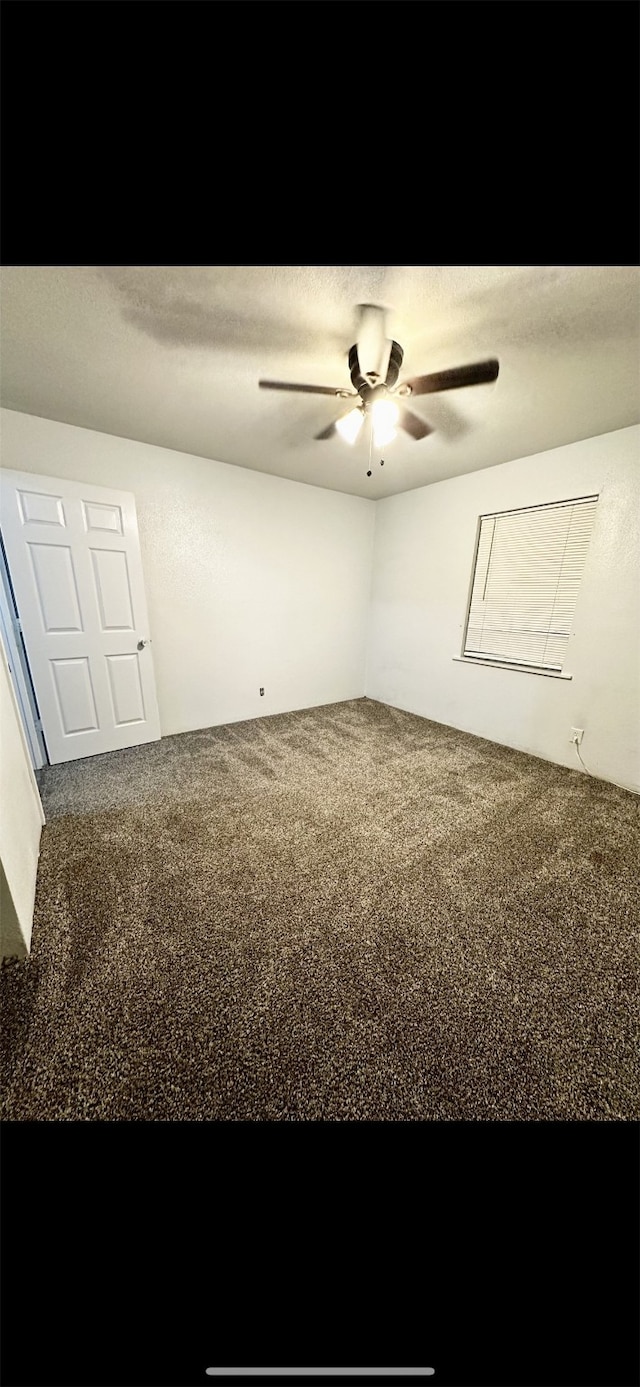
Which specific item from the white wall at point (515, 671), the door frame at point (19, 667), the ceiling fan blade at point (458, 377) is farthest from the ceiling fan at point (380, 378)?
the door frame at point (19, 667)

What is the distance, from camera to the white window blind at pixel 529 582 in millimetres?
2615

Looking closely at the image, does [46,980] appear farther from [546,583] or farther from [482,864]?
[546,583]

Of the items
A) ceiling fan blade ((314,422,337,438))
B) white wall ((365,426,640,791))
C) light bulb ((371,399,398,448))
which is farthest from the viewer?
white wall ((365,426,640,791))

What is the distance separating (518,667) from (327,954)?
2.60 meters

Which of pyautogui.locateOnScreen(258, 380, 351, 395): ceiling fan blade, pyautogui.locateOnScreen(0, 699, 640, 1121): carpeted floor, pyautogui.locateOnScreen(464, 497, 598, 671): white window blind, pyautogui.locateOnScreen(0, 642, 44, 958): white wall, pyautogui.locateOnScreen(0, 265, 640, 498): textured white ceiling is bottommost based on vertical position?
pyautogui.locateOnScreen(0, 699, 640, 1121): carpeted floor

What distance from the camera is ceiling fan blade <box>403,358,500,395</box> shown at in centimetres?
157

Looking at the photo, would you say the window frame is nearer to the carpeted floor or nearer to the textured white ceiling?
the textured white ceiling

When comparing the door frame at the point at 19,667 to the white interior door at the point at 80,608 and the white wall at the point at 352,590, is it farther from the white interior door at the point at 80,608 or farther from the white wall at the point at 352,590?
the white wall at the point at 352,590

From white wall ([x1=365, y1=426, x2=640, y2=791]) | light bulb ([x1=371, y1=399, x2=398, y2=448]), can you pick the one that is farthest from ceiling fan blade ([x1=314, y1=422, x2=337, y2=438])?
white wall ([x1=365, y1=426, x2=640, y2=791])

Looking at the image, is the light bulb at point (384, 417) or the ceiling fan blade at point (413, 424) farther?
the ceiling fan blade at point (413, 424)

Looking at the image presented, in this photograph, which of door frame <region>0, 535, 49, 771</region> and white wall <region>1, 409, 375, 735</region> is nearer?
door frame <region>0, 535, 49, 771</region>

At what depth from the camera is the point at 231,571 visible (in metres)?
3.21

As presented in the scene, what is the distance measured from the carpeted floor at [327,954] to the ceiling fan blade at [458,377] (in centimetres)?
215
